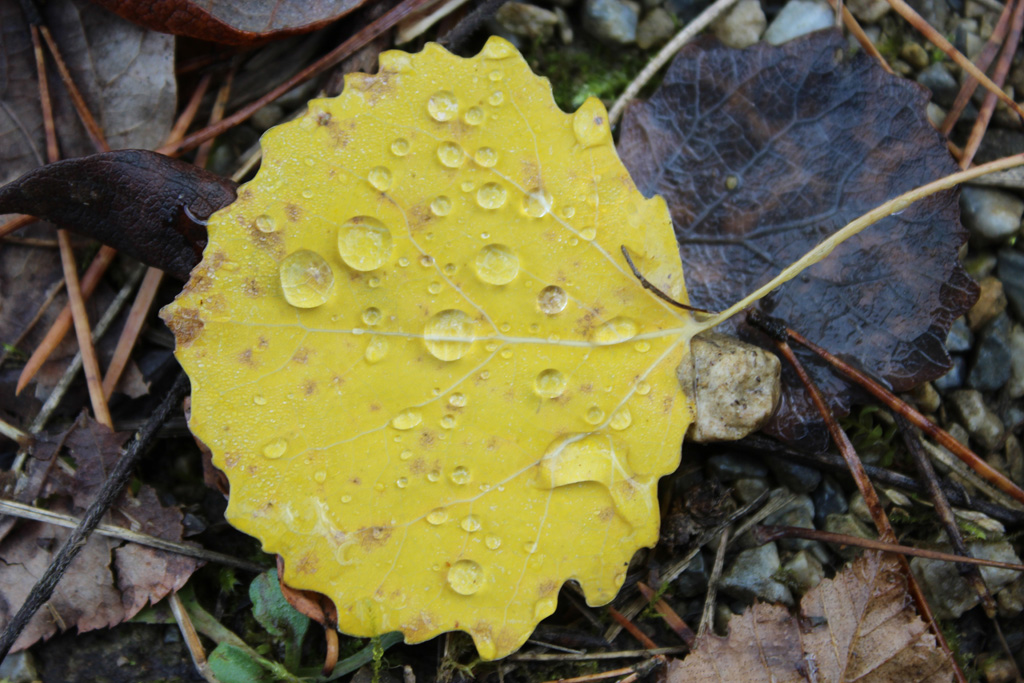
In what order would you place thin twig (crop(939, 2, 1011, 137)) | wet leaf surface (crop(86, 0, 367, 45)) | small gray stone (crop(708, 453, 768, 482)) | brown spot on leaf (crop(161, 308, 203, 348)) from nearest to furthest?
brown spot on leaf (crop(161, 308, 203, 348))
wet leaf surface (crop(86, 0, 367, 45))
small gray stone (crop(708, 453, 768, 482))
thin twig (crop(939, 2, 1011, 137))

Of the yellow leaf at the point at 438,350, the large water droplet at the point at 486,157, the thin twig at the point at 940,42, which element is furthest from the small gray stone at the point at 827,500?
the large water droplet at the point at 486,157

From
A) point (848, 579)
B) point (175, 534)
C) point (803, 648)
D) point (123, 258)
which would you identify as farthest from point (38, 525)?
point (848, 579)

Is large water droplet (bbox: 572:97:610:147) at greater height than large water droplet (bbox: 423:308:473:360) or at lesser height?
greater

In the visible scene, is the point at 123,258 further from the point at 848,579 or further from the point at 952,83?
the point at 952,83

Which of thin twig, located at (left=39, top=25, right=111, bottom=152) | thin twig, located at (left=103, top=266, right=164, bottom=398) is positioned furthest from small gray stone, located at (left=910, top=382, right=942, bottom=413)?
thin twig, located at (left=39, top=25, right=111, bottom=152)

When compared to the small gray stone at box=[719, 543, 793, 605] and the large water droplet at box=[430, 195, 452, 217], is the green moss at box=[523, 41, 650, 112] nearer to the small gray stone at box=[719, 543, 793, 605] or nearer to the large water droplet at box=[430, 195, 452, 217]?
the large water droplet at box=[430, 195, 452, 217]
